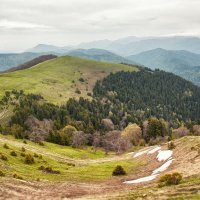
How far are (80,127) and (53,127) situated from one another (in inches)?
603

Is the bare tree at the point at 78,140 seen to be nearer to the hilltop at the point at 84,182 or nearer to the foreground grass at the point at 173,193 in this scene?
the hilltop at the point at 84,182

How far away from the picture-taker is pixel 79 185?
170ft

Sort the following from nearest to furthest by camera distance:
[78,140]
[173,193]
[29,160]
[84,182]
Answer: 1. [173,193]
2. [84,182]
3. [29,160]
4. [78,140]

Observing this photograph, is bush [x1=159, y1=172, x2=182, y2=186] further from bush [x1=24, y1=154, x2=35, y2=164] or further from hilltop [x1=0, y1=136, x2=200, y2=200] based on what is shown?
bush [x1=24, y1=154, x2=35, y2=164]

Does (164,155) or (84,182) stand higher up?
(84,182)

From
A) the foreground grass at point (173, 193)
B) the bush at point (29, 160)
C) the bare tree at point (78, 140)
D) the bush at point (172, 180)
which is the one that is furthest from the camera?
the bare tree at point (78, 140)

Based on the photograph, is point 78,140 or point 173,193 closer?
point 173,193

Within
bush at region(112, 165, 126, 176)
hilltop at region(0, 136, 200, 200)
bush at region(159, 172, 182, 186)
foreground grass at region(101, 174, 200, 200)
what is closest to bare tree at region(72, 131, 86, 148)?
hilltop at region(0, 136, 200, 200)

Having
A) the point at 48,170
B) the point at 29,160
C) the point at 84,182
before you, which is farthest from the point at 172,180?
the point at 29,160

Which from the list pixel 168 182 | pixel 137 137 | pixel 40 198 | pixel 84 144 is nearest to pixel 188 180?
pixel 168 182

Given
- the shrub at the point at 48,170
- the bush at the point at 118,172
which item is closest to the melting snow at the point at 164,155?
the bush at the point at 118,172

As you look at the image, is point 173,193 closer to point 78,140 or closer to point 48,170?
point 48,170

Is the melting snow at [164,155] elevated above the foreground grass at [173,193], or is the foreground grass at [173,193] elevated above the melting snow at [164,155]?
the foreground grass at [173,193]

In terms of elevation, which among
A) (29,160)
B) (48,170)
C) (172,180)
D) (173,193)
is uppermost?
(173,193)
